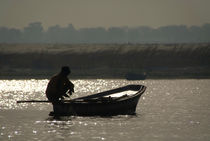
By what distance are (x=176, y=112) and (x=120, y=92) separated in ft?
19.9

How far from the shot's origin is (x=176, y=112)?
5738 cm

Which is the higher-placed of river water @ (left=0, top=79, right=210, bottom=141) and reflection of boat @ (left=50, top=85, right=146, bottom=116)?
reflection of boat @ (left=50, top=85, right=146, bottom=116)

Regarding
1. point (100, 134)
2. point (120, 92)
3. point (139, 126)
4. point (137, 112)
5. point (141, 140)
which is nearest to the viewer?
point (141, 140)

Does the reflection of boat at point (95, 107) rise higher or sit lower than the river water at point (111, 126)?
higher

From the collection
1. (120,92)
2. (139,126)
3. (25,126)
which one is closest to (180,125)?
(139,126)

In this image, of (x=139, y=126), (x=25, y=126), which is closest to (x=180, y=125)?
(x=139, y=126)

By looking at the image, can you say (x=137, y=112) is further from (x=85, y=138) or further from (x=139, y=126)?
(x=85, y=138)

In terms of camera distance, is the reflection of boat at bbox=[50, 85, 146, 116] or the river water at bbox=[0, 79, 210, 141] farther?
the reflection of boat at bbox=[50, 85, 146, 116]

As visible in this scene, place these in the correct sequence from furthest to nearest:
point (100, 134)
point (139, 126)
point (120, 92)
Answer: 1. point (120, 92)
2. point (139, 126)
3. point (100, 134)

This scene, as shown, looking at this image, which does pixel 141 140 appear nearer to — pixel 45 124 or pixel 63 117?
pixel 45 124

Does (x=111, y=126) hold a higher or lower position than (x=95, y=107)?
lower

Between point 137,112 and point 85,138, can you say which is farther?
point 137,112

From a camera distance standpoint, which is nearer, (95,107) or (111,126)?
(111,126)

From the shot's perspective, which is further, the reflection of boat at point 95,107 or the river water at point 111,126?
the reflection of boat at point 95,107
